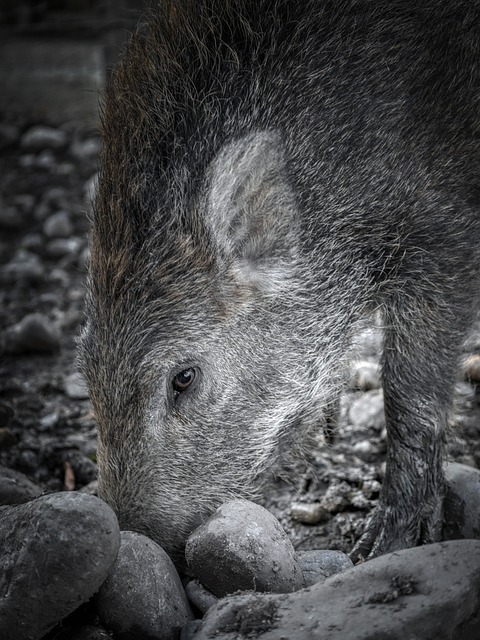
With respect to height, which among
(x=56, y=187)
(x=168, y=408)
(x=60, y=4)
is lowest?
(x=168, y=408)

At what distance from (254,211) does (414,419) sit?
100cm

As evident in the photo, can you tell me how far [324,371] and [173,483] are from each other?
30.1 inches

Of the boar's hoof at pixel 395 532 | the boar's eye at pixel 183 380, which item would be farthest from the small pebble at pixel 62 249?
the boar's hoof at pixel 395 532

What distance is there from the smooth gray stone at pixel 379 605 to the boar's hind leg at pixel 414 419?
36.9 inches

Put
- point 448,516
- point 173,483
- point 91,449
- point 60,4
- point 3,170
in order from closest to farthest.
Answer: point 173,483 < point 448,516 < point 91,449 < point 3,170 < point 60,4

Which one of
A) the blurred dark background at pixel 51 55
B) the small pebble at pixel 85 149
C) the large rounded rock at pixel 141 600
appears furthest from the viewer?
the blurred dark background at pixel 51 55

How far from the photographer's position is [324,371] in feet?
11.2

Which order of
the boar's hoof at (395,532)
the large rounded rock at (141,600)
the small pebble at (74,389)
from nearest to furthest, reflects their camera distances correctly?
the large rounded rock at (141,600) → the boar's hoof at (395,532) → the small pebble at (74,389)

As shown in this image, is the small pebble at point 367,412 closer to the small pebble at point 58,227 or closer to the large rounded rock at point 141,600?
the large rounded rock at point 141,600

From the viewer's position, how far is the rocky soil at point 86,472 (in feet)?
7.50

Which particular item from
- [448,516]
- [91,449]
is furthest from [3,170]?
[448,516]

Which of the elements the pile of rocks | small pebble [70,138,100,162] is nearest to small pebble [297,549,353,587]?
the pile of rocks

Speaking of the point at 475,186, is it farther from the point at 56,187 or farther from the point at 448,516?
the point at 56,187

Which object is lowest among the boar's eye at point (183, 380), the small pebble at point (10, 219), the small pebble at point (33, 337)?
the boar's eye at point (183, 380)
